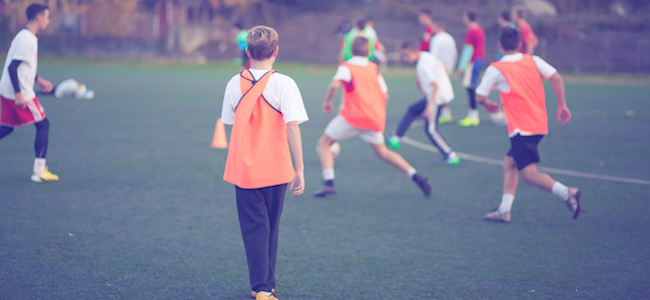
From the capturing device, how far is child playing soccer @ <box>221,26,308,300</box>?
3.60 metres

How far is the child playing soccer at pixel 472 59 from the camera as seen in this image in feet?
41.5

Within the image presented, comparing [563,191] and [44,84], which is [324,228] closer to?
[563,191]

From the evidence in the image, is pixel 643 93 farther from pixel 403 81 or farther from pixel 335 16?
pixel 335 16

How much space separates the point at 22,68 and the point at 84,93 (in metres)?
9.72

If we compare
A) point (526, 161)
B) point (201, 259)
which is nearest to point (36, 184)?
point (201, 259)

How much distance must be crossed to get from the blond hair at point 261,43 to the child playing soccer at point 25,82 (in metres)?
3.81

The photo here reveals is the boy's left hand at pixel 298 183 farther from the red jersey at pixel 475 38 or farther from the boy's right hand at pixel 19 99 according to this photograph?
the red jersey at pixel 475 38

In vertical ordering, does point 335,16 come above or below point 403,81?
above

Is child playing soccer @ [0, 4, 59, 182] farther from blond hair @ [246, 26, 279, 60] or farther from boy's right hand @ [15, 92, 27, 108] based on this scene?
blond hair @ [246, 26, 279, 60]

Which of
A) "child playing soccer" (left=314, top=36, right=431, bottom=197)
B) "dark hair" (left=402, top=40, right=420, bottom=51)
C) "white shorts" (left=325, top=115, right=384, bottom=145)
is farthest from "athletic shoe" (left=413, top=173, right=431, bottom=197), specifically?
"dark hair" (left=402, top=40, right=420, bottom=51)

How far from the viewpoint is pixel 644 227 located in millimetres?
5785

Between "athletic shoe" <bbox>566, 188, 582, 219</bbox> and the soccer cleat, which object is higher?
"athletic shoe" <bbox>566, 188, 582, 219</bbox>

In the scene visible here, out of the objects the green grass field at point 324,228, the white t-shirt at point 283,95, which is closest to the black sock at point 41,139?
the green grass field at point 324,228

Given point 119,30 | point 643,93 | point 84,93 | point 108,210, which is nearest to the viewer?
point 108,210
